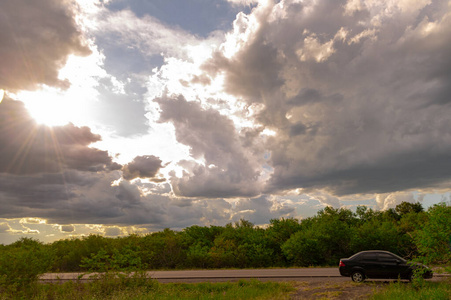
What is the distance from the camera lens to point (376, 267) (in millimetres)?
17312

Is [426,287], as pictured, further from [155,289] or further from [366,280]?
[155,289]

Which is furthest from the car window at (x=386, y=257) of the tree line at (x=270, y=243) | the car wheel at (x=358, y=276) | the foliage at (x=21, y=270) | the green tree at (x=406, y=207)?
the green tree at (x=406, y=207)

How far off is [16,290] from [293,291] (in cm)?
1370

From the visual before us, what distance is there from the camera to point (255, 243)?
32.8 metres

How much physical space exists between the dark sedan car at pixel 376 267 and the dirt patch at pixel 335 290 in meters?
0.49

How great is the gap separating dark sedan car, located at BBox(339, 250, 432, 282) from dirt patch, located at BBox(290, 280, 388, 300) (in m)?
0.49

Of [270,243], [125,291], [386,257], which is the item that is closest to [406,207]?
[270,243]

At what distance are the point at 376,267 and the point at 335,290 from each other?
10.9ft

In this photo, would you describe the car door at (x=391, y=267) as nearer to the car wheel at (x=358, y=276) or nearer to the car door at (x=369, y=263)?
the car door at (x=369, y=263)

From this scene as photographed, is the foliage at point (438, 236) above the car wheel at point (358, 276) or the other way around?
above

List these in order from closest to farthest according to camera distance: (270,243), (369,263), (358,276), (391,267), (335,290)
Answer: (335,290) < (391,267) < (369,263) < (358,276) < (270,243)

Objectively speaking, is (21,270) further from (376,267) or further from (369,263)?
(376,267)

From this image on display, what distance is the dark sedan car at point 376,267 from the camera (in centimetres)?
1706

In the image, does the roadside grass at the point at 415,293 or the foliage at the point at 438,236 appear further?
the foliage at the point at 438,236
